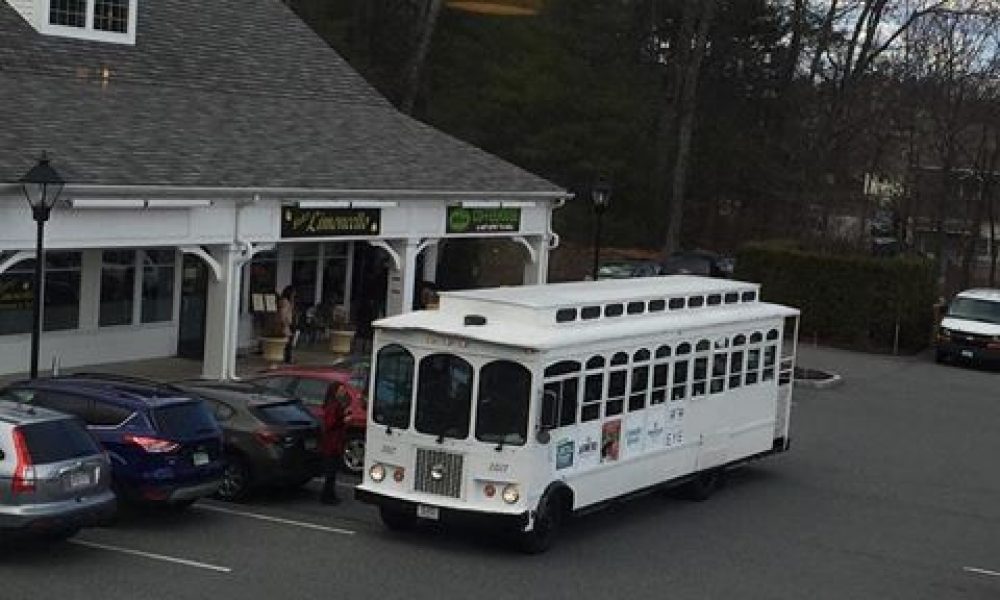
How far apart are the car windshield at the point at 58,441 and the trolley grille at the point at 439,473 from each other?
11.5 feet

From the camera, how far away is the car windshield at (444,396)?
15.5m

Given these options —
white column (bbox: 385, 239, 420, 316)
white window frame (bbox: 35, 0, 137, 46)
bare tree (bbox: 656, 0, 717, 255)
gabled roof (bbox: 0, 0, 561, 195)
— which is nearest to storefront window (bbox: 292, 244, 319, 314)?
gabled roof (bbox: 0, 0, 561, 195)

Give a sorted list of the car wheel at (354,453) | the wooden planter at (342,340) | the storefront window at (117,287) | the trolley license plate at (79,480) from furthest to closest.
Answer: the wooden planter at (342,340) < the storefront window at (117,287) < the car wheel at (354,453) < the trolley license plate at (79,480)

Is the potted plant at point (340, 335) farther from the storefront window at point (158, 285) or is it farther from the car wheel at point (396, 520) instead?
the car wheel at point (396, 520)

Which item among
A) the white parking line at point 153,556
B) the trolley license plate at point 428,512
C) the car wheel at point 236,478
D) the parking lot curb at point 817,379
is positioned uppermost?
the trolley license plate at point 428,512

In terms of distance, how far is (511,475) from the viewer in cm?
1529

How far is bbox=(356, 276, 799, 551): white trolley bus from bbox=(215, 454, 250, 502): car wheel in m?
1.90

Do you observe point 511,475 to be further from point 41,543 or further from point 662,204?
point 662,204

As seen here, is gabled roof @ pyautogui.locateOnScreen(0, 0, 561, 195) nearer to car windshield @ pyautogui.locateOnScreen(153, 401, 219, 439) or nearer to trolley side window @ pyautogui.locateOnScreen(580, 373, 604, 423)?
car windshield @ pyautogui.locateOnScreen(153, 401, 219, 439)

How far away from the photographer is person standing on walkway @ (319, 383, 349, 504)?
17375 millimetres

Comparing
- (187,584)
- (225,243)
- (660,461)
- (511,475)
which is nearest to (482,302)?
(511,475)

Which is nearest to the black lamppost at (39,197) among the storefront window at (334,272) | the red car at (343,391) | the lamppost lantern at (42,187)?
the lamppost lantern at (42,187)

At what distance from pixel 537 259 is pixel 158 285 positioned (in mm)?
9745

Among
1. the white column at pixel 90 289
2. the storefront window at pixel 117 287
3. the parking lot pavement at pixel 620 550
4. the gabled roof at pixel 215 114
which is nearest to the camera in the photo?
the parking lot pavement at pixel 620 550
